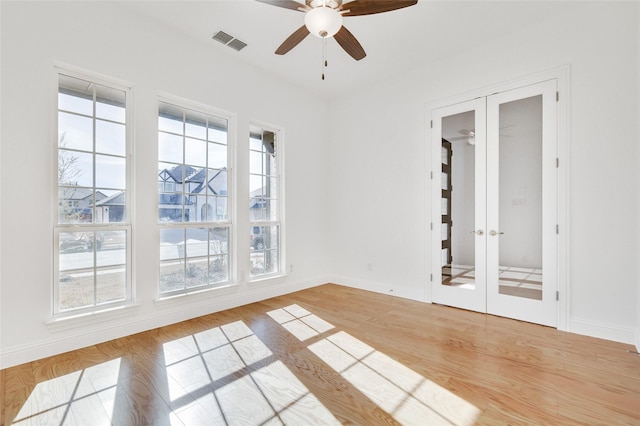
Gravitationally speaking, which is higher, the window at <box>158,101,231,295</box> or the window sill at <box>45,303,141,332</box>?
the window at <box>158,101,231,295</box>

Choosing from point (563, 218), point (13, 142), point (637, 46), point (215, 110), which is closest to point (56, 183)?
point (13, 142)

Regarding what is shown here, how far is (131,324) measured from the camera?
3.05m

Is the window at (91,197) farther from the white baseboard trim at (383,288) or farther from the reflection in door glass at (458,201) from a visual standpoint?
the reflection in door glass at (458,201)

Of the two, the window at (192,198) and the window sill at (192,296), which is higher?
the window at (192,198)

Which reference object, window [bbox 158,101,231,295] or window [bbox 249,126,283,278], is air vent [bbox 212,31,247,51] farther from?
window [bbox 249,126,283,278]

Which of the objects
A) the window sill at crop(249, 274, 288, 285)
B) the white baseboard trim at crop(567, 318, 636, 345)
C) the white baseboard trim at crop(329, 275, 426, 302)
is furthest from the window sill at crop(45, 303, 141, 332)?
the white baseboard trim at crop(567, 318, 636, 345)

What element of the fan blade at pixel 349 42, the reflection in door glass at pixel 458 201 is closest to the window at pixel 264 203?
the fan blade at pixel 349 42

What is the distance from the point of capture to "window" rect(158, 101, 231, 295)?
3418 millimetres

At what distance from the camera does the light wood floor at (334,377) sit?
1.82 meters

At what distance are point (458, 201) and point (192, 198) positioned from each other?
3351 mm

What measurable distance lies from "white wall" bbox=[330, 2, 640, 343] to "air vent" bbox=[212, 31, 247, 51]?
2176 mm

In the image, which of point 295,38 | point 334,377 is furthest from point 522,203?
point 295,38

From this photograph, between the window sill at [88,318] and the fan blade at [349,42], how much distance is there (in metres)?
3.28

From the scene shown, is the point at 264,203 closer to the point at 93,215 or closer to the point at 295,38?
Result: the point at 93,215
